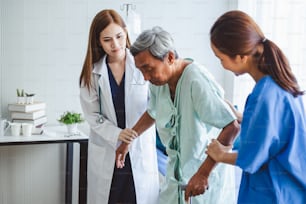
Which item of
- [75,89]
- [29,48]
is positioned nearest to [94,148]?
[75,89]

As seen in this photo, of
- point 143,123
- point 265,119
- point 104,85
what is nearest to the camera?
point 265,119

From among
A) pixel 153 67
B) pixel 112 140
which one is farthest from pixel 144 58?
pixel 112 140

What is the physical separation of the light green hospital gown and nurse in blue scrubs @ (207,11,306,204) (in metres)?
0.11

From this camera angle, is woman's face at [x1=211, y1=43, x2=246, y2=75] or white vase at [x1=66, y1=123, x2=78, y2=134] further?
white vase at [x1=66, y1=123, x2=78, y2=134]

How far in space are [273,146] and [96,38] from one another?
0.62 m

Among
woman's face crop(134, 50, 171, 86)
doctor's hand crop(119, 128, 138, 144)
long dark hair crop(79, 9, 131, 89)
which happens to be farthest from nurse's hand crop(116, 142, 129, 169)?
woman's face crop(134, 50, 171, 86)

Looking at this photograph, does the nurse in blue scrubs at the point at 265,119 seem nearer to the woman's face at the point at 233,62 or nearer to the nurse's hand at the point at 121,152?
the woman's face at the point at 233,62

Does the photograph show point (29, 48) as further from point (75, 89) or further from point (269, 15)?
point (269, 15)

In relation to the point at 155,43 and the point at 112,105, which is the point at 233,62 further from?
the point at 112,105

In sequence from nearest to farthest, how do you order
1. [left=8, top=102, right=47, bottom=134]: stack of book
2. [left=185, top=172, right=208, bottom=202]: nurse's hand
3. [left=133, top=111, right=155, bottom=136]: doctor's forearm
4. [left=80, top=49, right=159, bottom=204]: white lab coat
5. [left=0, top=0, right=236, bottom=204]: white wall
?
[left=185, top=172, right=208, bottom=202]: nurse's hand < [left=133, top=111, right=155, bottom=136]: doctor's forearm < [left=80, top=49, right=159, bottom=204]: white lab coat < [left=0, top=0, right=236, bottom=204]: white wall < [left=8, top=102, right=47, bottom=134]: stack of book

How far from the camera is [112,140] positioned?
117 cm

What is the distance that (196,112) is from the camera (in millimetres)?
876

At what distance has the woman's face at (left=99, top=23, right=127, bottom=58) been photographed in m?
1.13

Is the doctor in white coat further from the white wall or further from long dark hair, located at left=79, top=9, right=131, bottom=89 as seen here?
the white wall
